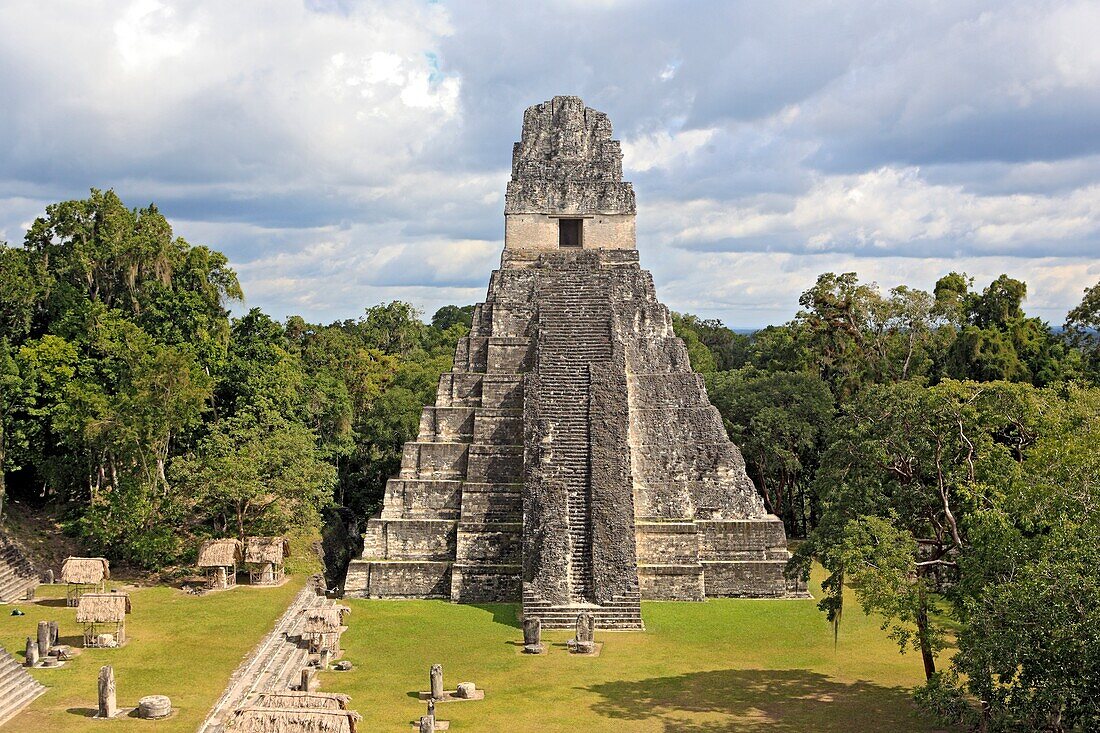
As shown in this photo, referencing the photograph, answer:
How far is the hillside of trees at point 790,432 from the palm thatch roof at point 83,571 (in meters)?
3.89

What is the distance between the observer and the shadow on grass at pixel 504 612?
78.9 ft

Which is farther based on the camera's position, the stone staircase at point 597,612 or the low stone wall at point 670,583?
the low stone wall at point 670,583

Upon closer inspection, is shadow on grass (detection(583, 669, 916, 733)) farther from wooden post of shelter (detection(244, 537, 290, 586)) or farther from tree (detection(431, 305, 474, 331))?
tree (detection(431, 305, 474, 331))

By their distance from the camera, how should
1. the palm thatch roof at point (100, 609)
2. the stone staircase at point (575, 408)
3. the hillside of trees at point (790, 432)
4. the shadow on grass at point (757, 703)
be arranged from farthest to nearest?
the stone staircase at point (575, 408) → the palm thatch roof at point (100, 609) → the shadow on grass at point (757, 703) → the hillside of trees at point (790, 432)

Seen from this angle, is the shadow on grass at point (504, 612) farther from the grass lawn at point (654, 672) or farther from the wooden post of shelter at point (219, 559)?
the wooden post of shelter at point (219, 559)

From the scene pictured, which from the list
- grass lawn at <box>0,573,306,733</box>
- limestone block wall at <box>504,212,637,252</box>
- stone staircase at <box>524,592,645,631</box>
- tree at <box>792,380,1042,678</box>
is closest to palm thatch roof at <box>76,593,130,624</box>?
grass lawn at <box>0,573,306,733</box>

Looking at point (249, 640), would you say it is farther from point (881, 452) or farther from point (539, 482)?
point (881, 452)

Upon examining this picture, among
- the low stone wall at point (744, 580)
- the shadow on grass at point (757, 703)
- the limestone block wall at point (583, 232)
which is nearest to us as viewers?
the shadow on grass at point (757, 703)

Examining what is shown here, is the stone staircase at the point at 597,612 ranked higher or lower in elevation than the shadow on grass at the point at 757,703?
higher

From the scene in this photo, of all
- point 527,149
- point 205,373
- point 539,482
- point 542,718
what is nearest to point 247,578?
point 205,373

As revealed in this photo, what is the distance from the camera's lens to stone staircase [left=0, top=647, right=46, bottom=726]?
16.7m

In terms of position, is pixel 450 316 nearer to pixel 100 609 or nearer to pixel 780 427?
pixel 780 427

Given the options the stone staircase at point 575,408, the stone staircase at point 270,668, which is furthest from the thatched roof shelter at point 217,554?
the stone staircase at point 575,408

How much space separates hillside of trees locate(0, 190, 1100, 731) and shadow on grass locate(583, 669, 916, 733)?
1.41 meters
